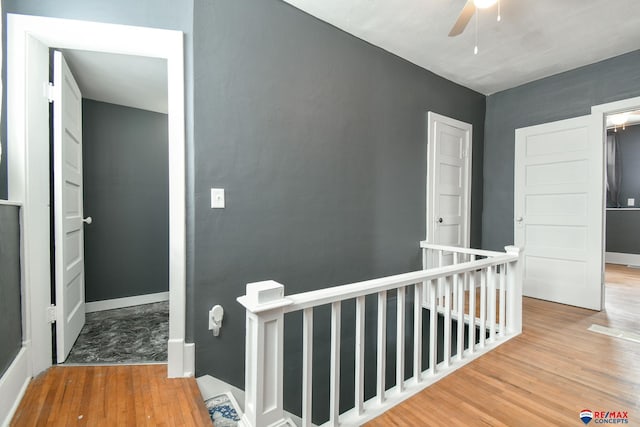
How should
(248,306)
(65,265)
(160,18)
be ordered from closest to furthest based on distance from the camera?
(248,306)
(160,18)
(65,265)

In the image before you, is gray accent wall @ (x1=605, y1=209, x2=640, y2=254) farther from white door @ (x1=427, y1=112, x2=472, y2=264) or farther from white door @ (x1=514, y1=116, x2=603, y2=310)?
white door @ (x1=427, y1=112, x2=472, y2=264)

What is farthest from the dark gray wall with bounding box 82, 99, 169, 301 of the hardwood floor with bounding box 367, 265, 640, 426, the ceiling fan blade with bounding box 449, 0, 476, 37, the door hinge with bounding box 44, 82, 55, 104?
the ceiling fan blade with bounding box 449, 0, 476, 37

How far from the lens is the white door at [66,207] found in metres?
1.82

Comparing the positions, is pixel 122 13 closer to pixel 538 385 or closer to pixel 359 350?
pixel 359 350

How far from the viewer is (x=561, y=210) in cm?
314

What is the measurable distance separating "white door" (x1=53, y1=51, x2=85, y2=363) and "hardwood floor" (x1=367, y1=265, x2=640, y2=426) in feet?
6.35

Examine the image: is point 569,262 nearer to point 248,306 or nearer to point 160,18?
point 248,306

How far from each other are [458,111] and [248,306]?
3290 millimetres

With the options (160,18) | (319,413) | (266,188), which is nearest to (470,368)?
(319,413)

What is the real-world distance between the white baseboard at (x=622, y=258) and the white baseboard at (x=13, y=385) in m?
7.78

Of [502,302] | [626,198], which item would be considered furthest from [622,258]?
[502,302]

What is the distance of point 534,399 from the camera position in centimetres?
159

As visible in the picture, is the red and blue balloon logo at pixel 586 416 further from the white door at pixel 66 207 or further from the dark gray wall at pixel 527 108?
the white door at pixel 66 207

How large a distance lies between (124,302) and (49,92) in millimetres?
2164
